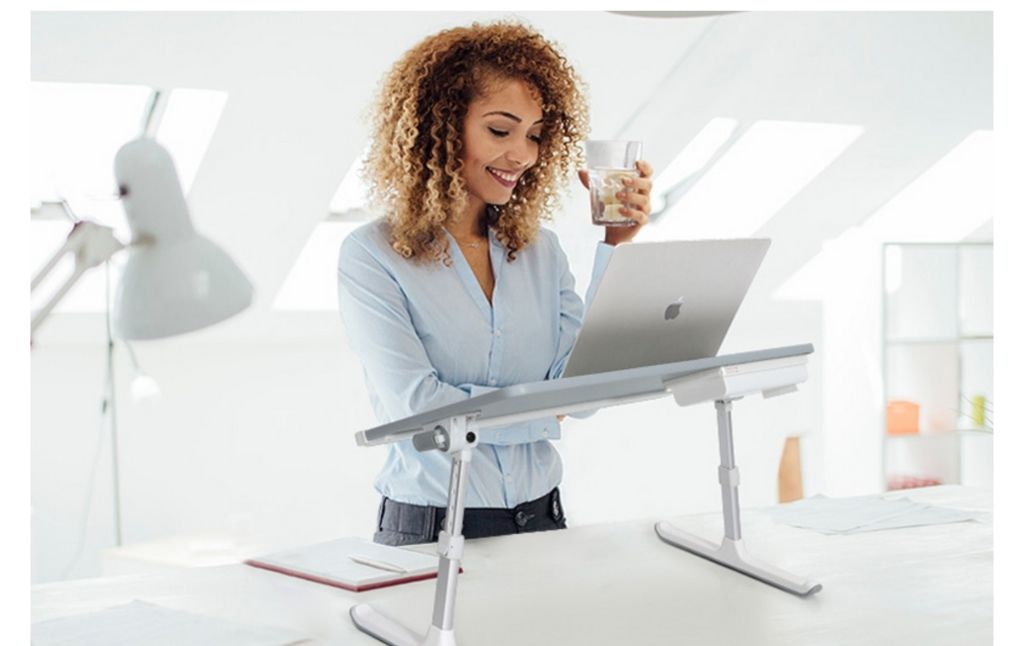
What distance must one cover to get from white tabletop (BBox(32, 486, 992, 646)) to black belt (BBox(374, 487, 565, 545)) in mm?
66

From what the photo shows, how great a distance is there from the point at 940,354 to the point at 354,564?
13.6 feet

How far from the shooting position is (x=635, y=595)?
1.63 m

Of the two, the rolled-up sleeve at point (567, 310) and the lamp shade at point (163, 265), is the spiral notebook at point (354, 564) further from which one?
the lamp shade at point (163, 265)

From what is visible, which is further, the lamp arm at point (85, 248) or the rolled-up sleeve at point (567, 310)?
the rolled-up sleeve at point (567, 310)

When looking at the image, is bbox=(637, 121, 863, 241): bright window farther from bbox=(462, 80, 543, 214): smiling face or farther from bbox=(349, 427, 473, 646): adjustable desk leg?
bbox=(349, 427, 473, 646): adjustable desk leg

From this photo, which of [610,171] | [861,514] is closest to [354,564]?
[610,171]

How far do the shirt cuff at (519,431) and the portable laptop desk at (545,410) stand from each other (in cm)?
35

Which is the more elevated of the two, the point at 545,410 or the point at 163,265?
the point at 163,265

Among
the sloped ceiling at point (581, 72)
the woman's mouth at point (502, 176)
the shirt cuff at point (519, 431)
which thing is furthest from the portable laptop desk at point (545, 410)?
the sloped ceiling at point (581, 72)

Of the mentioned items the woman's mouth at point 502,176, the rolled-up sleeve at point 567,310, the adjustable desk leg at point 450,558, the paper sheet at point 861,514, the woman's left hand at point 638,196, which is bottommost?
the paper sheet at point 861,514

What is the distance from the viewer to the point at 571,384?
4.26 feet

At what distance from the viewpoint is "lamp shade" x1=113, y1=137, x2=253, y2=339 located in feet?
3.03

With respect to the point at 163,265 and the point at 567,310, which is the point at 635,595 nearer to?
the point at 567,310

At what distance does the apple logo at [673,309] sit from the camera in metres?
1.62
